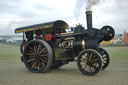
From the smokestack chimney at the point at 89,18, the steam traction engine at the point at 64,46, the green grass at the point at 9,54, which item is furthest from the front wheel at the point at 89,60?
the green grass at the point at 9,54

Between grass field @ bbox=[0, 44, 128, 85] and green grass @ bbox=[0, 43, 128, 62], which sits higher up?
grass field @ bbox=[0, 44, 128, 85]

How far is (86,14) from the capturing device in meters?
6.11

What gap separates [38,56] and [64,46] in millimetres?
1075

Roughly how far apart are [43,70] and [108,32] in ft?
9.26

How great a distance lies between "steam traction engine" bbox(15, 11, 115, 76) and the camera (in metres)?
5.65

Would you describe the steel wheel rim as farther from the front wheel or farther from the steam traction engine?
the front wheel

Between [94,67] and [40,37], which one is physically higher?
[40,37]

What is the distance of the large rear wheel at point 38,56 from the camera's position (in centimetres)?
623

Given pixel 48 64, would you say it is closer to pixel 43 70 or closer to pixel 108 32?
pixel 43 70

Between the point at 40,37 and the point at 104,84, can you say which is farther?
the point at 40,37

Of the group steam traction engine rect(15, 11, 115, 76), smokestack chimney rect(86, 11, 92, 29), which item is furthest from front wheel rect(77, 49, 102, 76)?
smokestack chimney rect(86, 11, 92, 29)

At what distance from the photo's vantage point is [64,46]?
6523mm

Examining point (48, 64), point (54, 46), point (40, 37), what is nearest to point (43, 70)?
point (48, 64)

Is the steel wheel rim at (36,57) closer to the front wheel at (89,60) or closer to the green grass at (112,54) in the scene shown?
the front wheel at (89,60)
